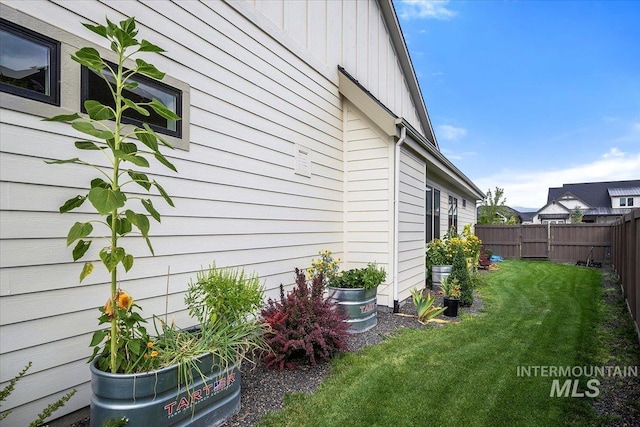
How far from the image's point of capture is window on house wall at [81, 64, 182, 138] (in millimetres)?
2572

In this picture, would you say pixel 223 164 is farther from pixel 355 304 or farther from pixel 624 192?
pixel 624 192

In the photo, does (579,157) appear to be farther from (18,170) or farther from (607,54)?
(18,170)

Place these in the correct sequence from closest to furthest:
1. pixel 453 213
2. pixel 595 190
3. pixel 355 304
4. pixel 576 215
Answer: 1. pixel 355 304
2. pixel 453 213
3. pixel 576 215
4. pixel 595 190

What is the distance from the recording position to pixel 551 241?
14.5m

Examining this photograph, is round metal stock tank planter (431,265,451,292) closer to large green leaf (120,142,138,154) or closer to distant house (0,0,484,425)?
distant house (0,0,484,425)

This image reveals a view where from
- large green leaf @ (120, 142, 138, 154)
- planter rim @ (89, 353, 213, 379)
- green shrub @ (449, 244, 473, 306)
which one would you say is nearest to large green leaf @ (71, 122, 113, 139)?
large green leaf @ (120, 142, 138, 154)

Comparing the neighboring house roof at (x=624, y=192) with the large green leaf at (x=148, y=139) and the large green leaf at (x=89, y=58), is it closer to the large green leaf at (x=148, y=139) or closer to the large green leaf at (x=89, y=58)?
the large green leaf at (x=148, y=139)

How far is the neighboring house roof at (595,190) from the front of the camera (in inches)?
1369

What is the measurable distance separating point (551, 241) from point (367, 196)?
12.5 m

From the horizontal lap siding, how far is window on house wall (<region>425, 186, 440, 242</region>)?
368cm

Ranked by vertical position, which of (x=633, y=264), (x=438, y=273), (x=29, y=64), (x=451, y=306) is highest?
(x=29, y=64)

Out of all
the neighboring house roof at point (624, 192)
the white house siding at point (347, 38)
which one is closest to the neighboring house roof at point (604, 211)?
the neighboring house roof at point (624, 192)

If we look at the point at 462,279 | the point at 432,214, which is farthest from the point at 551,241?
the point at 462,279

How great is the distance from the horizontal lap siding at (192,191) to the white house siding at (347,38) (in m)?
0.41
